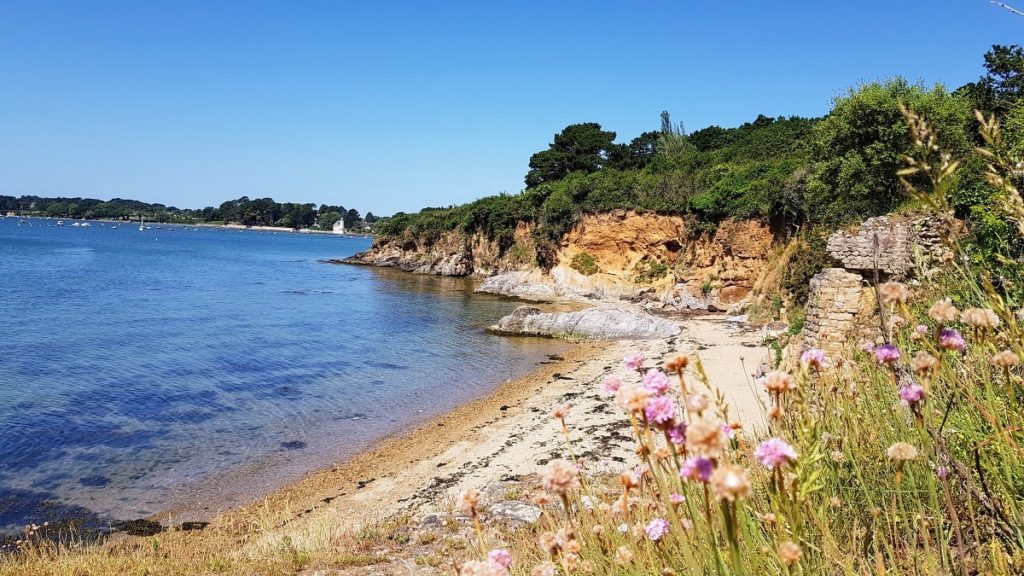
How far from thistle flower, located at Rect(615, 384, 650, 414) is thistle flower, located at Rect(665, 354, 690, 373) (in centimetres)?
11

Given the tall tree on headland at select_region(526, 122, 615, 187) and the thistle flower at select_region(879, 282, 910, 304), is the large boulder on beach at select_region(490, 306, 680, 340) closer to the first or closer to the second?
the thistle flower at select_region(879, 282, 910, 304)

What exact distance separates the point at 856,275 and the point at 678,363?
378 inches

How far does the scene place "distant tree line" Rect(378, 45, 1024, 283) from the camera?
8375 millimetres

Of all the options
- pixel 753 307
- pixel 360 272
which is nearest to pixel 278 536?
pixel 753 307

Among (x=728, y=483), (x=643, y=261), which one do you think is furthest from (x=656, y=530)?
(x=643, y=261)

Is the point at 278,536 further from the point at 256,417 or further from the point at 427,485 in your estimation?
the point at 256,417

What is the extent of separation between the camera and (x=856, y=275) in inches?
377

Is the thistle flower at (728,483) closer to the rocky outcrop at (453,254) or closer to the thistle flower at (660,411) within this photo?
the thistle flower at (660,411)

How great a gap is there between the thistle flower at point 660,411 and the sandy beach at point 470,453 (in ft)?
18.5

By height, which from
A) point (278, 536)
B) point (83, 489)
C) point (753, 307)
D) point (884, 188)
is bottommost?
point (83, 489)

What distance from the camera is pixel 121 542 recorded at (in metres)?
9.00

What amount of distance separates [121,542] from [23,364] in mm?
14814

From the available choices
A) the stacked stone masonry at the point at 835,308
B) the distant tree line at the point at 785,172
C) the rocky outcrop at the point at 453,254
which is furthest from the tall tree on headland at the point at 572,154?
the stacked stone masonry at the point at 835,308

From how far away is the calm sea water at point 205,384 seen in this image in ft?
38.4
